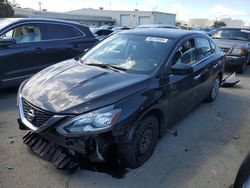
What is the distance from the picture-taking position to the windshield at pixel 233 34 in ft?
35.2

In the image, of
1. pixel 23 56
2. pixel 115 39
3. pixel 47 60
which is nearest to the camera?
pixel 115 39

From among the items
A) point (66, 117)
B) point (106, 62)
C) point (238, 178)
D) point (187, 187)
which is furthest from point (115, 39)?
point (238, 178)

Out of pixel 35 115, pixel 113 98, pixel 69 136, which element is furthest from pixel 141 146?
pixel 35 115

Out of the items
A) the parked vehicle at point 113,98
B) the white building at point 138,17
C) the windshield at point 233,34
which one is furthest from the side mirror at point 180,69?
the white building at point 138,17

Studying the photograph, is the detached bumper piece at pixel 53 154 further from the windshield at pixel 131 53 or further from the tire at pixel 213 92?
the tire at pixel 213 92

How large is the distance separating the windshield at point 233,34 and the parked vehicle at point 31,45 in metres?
A: 6.67

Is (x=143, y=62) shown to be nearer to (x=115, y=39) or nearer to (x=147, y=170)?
(x=115, y=39)

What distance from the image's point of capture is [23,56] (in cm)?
582

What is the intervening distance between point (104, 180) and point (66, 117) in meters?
0.91

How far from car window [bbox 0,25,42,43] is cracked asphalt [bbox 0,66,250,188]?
1704 mm

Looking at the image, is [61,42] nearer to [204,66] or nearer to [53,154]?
[204,66]

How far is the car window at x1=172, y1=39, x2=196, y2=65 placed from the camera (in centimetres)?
387

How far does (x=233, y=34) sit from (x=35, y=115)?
10.1m

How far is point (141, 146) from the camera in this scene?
10.7 ft
